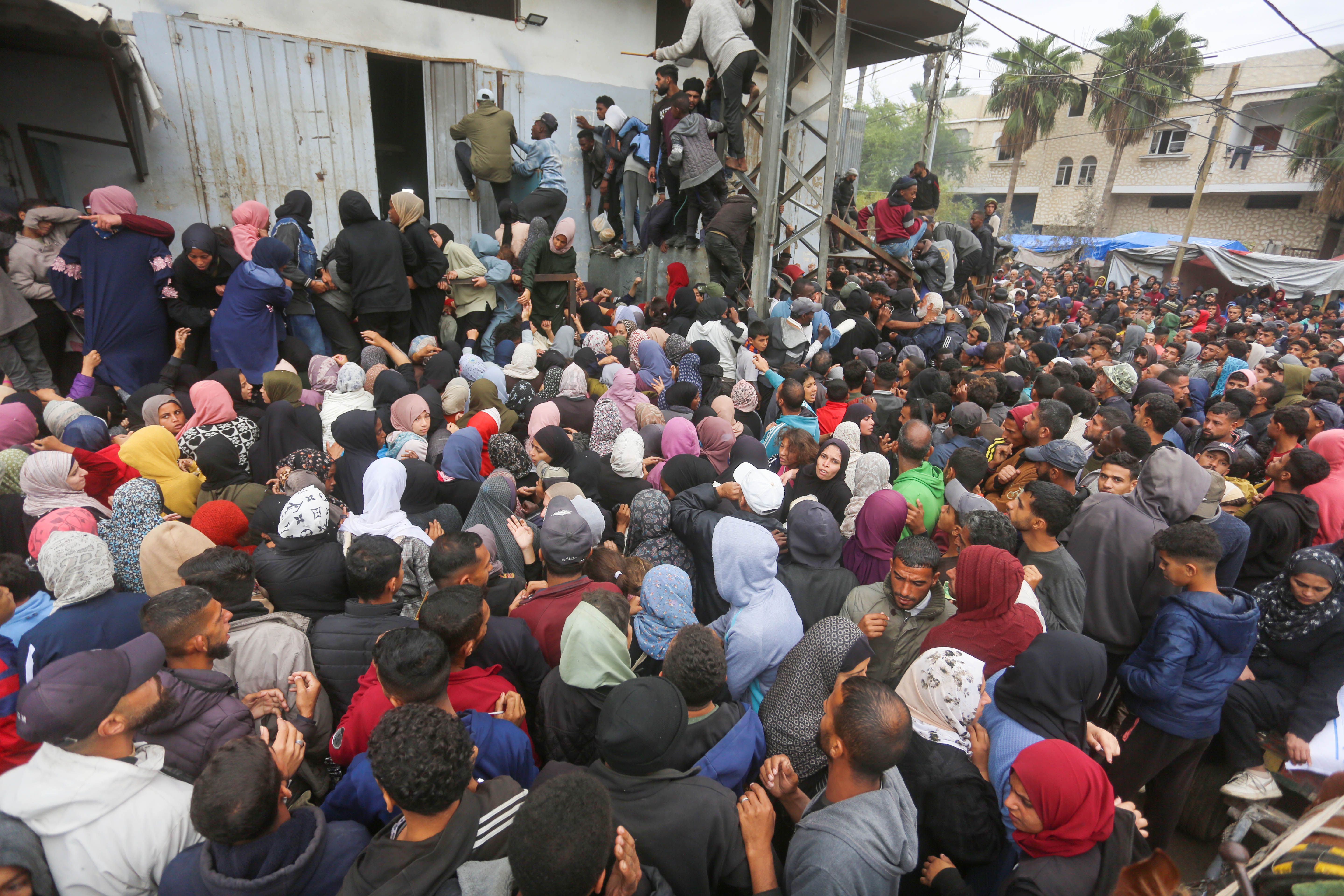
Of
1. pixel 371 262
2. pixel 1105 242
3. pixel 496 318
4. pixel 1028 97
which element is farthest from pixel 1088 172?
pixel 371 262

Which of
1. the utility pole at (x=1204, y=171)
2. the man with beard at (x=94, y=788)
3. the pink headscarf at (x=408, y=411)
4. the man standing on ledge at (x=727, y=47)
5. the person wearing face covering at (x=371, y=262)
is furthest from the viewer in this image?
the utility pole at (x=1204, y=171)

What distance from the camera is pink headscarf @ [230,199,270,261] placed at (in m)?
5.34

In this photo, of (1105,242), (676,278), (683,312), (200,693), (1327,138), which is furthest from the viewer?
(1105,242)

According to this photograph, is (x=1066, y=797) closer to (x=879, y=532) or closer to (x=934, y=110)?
(x=879, y=532)

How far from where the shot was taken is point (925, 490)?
3693 millimetres

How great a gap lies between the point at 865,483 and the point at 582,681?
88.1 inches

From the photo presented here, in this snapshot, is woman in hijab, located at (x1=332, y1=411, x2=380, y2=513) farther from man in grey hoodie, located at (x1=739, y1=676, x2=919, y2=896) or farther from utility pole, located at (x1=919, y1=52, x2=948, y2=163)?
utility pole, located at (x1=919, y1=52, x2=948, y2=163)

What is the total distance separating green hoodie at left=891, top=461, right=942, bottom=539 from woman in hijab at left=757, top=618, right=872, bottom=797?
1392 millimetres

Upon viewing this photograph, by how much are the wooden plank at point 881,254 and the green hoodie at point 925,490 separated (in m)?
6.07

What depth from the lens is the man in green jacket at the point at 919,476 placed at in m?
3.67

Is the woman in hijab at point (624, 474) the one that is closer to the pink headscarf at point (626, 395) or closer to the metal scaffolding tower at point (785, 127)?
the pink headscarf at point (626, 395)

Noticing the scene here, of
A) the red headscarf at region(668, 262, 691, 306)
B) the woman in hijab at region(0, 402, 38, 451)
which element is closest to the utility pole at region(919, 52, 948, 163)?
the red headscarf at region(668, 262, 691, 306)

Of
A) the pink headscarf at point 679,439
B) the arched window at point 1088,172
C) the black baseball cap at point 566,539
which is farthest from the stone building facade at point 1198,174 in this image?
the black baseball cap at point 566,539

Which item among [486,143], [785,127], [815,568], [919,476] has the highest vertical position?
[785,127]
